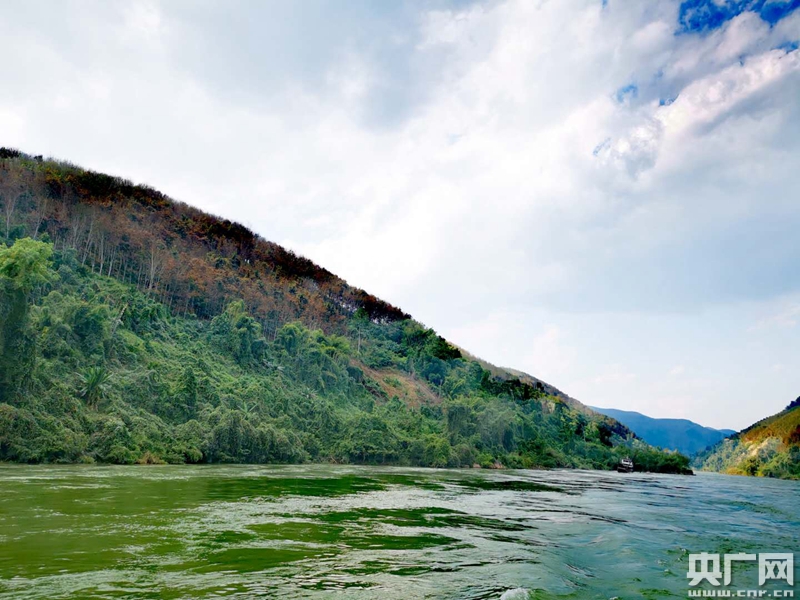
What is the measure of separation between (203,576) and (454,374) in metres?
134

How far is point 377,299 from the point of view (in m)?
165

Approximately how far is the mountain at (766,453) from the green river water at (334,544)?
10807 centimetres

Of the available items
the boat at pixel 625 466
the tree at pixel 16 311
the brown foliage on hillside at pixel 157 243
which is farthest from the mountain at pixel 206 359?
the boat at pixel 625 466

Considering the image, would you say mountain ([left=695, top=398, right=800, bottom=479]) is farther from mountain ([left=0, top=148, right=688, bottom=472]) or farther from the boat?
the boat

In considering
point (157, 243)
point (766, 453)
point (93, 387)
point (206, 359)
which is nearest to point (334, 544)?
point (93, 387)

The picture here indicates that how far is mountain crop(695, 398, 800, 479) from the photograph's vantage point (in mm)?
110688

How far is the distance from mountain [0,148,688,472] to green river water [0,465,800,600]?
81.8 ft

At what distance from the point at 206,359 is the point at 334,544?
72.4 metres

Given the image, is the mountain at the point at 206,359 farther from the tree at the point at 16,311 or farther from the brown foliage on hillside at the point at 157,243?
the brown foliage on hillside at the point at 157,243

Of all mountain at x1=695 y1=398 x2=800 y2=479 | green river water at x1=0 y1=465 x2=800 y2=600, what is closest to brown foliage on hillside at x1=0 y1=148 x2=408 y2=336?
green river water at x1=0 y1=465 x2=800 y2=600

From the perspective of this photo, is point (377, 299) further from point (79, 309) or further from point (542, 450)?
point (79, 309)

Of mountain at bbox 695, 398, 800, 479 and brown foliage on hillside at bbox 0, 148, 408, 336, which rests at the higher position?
brown foliage on hillside at bbox 0, 148, 408, 336

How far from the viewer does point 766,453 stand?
12656 cm

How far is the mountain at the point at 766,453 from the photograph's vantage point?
111 metres
